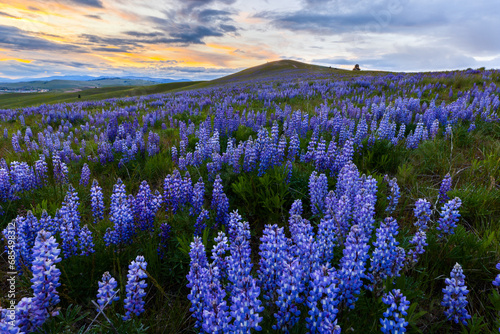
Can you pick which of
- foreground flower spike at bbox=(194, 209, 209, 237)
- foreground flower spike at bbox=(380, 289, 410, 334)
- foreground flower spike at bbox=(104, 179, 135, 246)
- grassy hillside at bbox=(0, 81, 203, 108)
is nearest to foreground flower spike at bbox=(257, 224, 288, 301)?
foreground flower spike at bbox=(380, 289, 410, 334)

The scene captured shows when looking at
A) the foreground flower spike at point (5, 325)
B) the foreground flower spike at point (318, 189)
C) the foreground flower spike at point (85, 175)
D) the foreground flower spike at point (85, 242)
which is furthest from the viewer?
the foreground flower spike at point (85, 175)

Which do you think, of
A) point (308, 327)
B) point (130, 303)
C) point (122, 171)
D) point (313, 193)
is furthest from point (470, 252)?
point (122, 171)

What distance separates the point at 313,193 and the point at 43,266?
2804 mm

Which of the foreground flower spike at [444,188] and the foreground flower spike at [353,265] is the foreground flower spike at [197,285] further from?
the foreground flower spike at [444,188]

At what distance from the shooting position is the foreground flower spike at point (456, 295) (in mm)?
2041

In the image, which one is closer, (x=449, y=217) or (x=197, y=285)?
(x=197, y=285)

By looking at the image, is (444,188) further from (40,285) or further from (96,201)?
(96,201)

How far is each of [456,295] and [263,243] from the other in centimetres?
156

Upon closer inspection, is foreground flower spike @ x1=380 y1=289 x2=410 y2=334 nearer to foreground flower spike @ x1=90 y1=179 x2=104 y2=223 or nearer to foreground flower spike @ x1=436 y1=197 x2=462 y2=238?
foreground flower spike @ x1=436 y1=197 x2=462 y2=238

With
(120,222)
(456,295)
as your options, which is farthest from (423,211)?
(120,222)

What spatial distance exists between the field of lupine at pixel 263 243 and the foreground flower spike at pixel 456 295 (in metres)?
0.01

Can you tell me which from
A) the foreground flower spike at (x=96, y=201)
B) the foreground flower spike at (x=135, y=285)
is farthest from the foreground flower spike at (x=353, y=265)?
the foreground flower spike at (x=96, y=201)

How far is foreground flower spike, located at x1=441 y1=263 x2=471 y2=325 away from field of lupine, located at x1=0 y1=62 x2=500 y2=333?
0.4 inches

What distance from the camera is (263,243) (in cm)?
208
